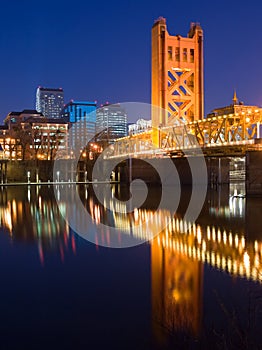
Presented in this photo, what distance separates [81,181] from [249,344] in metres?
55.9

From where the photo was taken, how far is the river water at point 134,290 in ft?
18.7

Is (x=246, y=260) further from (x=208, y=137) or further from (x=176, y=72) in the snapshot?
(x=176, y=72)

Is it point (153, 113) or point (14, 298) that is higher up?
point (153, 113)

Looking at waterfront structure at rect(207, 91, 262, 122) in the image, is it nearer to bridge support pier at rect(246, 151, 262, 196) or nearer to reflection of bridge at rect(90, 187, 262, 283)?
bridge support pier at rect(246, 151, 262, 196)

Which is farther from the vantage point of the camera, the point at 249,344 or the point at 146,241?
the point at 146,241

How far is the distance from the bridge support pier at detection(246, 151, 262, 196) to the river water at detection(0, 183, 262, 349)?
1497 cm

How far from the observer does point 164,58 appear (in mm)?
50375

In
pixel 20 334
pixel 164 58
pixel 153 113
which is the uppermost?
pixel 164 58

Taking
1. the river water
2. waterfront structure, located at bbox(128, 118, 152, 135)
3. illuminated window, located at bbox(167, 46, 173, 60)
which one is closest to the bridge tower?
illuminated window, located at bbox(167, 46, 173, 60)

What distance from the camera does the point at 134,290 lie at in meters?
7.83

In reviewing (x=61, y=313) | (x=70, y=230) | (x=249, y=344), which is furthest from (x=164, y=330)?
(x=70, y=230)

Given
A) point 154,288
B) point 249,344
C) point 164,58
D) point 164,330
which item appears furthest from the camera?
point 164,58

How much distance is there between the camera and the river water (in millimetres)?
5695

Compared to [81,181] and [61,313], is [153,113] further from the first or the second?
[61,313]
